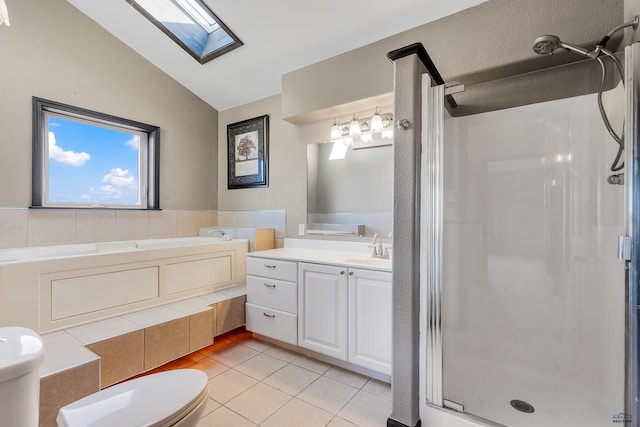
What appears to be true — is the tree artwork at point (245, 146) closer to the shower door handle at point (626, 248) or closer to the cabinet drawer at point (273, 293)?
the cabinet drawer at point (273, 293)

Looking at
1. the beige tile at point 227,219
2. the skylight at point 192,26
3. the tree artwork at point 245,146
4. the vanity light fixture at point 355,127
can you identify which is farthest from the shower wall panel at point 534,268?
the beige tile at point 227,219

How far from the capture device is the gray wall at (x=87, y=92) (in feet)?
7.24

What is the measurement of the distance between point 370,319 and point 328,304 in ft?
1.05

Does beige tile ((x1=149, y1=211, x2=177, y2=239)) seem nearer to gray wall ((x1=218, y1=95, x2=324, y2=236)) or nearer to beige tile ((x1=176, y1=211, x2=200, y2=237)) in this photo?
beige tile ((x1=176, y1=211, x2=200, y2=237))

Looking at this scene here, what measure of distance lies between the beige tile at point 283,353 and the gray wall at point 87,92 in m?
1.94

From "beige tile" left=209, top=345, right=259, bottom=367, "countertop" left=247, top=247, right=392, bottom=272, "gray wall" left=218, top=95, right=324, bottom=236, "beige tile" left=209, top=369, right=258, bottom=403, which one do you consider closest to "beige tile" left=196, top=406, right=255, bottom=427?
"beige tile" left=209, top=369, right=258, bottom=403

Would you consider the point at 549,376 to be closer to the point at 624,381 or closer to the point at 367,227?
the point at 624,381

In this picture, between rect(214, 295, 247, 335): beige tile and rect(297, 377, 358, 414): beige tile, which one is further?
rect(214, 295, 247, 335): beige tile

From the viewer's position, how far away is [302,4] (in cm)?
207

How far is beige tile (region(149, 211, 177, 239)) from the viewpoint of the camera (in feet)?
9.94

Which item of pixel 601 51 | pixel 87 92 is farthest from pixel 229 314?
pixel 601 51

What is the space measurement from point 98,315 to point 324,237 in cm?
179

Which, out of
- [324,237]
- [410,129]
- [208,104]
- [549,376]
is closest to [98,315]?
[324,237]

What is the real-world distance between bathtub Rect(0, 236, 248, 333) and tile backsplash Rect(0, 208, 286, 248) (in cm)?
10
